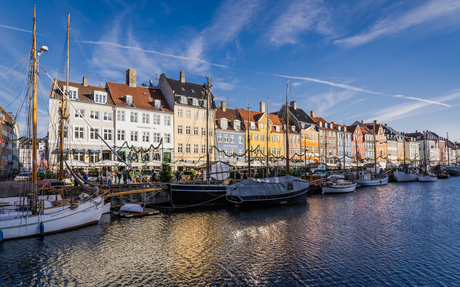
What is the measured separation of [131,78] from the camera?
5656 cm

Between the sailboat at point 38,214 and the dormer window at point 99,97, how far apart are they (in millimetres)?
26892

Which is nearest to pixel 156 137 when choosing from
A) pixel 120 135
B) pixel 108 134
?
pixel 120 135

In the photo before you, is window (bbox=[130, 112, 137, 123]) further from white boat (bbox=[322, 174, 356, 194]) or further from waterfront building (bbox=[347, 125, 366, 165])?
waterfront building (bbox=[347, 125, 366, 165])

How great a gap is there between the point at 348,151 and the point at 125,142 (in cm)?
7750

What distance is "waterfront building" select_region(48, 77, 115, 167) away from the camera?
145ft

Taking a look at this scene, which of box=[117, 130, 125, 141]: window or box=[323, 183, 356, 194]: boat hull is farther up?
box=[117, 130, 125, 141]: window

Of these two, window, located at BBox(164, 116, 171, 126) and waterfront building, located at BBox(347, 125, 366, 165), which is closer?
window, located at BBox(164, 116, 171, 126)

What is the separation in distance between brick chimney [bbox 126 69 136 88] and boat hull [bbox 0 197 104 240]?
119ft

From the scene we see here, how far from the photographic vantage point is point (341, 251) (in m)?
17.4

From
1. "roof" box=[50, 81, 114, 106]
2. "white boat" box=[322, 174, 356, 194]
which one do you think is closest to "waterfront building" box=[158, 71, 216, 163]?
"roof" box=[50, 81, 114, 106]

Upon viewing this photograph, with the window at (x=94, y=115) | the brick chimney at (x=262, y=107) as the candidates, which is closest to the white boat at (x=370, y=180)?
the brick chimney at (x=262, y=107)

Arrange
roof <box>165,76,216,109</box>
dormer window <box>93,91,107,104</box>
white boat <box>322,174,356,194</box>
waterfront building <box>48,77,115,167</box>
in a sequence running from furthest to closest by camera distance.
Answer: roof <box>165,76,216,109</box> < dormer window <box>93,91,107,104</box> < white boat <box>322,174,356,194</box> < waterfront building <box>48,77,115,167</box>

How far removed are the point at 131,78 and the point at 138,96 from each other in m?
4.15

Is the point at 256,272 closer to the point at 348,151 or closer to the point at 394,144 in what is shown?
the point at 348,151
